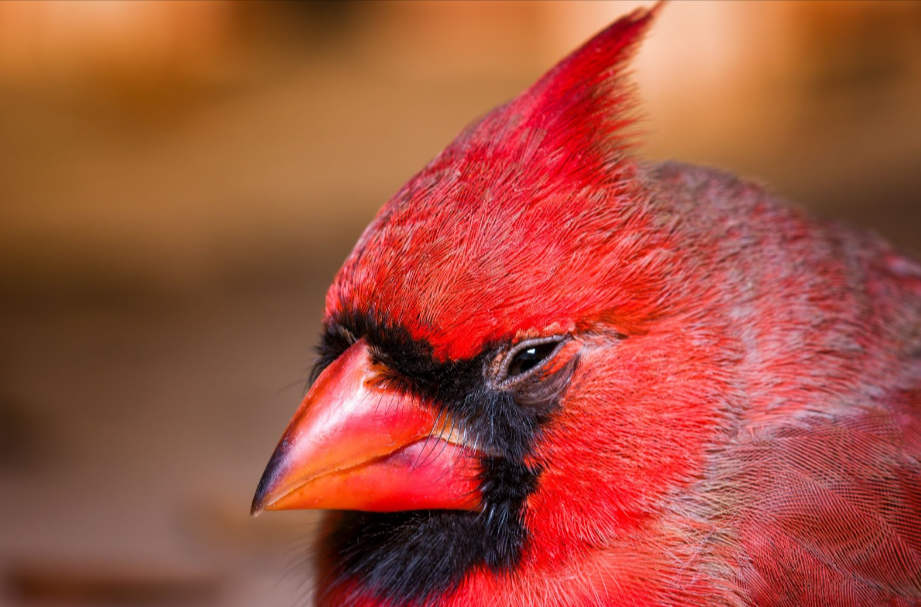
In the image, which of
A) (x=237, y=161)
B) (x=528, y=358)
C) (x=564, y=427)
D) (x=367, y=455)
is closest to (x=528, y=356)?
(x=528, y=358)

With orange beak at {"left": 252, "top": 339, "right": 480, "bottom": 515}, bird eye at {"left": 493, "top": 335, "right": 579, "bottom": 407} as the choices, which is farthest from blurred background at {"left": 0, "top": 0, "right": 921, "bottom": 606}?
bird eye at {"left": 493, "top": 335, "right": 579, "bottom": 407}

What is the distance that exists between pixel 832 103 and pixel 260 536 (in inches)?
239

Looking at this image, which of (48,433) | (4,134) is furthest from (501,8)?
(48,433)

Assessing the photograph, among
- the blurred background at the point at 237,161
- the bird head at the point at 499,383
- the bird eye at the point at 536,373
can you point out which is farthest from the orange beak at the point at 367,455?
the blurred background at the point at 237,161

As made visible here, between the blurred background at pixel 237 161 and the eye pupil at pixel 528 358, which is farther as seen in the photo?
the blurred background at pixel 237 161

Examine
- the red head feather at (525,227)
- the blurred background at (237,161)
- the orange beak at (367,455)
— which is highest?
the red head feather at (525,227)

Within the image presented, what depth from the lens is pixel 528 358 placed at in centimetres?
139

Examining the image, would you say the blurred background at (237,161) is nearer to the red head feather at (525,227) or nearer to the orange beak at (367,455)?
the orange beak at (367,455)

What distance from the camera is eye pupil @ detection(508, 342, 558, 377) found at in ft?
4.54

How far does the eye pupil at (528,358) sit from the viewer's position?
1.38 meters

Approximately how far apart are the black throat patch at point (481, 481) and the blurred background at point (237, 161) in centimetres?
171

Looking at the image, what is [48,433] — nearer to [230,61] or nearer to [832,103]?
[230,61]

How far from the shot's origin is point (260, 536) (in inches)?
113

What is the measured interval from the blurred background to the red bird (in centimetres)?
174
